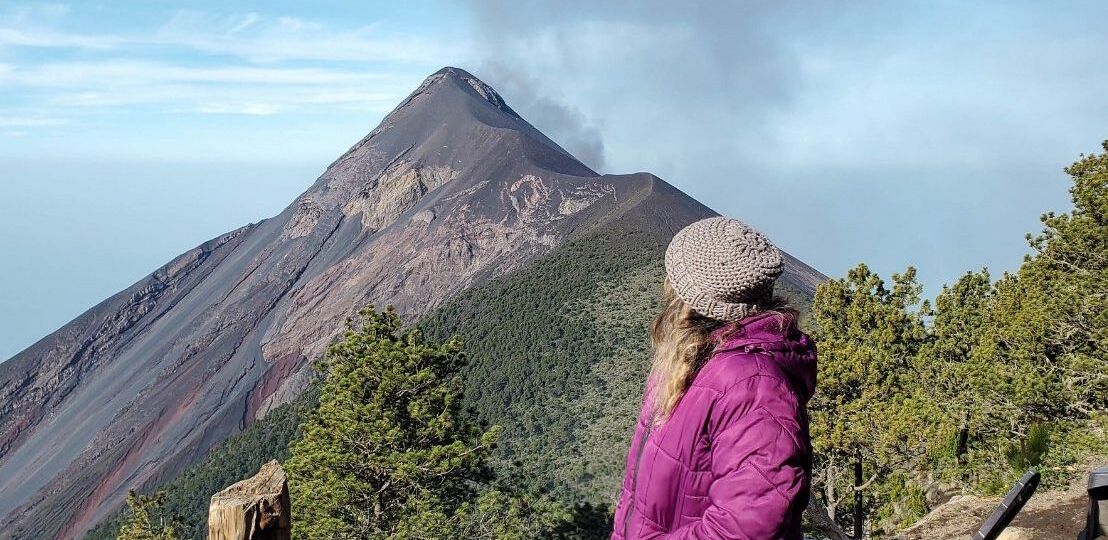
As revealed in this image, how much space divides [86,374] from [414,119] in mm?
38099

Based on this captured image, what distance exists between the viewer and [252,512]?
3162 millimetres

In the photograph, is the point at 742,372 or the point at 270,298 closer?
the point at 742,372

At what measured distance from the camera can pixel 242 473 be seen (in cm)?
3456

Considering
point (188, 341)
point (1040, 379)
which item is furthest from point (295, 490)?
point (188, 341)

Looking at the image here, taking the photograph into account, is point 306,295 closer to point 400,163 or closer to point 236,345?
point 236,345

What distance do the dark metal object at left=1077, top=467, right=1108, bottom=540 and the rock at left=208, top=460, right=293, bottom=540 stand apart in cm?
321

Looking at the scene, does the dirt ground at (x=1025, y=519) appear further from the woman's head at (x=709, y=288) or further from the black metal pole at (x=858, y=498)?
the woman's head at (x=709, y=288)

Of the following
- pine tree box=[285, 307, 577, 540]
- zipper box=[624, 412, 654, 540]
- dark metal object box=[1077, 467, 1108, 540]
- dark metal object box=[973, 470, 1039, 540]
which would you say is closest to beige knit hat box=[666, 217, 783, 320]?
zipper box=[624, 412, 654, 540]

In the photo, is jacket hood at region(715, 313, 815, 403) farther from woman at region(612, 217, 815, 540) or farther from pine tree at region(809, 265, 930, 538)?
pine tree at region(809, 265, 930, 538)

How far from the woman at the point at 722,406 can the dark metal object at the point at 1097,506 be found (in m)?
1.62

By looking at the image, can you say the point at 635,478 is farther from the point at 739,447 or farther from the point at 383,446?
the point at 383,446

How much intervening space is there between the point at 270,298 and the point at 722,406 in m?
59.9

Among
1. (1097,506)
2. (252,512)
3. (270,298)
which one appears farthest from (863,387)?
(270,298)

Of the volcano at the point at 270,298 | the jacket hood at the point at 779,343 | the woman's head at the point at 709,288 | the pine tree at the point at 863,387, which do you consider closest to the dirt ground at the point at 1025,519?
the pine tree at the point at 863,387
